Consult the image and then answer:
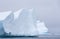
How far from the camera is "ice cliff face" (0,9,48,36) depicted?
41 centimetres

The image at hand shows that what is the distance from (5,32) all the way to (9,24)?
24 millimetres

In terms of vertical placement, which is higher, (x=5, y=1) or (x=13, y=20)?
(x=5, y=1)

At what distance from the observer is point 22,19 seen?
0.44m

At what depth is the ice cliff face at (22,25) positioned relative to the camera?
1.35 feet

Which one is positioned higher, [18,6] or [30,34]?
[18,6]

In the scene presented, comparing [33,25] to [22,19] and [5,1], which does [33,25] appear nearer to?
[22,19]

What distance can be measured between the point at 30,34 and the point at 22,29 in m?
0.03

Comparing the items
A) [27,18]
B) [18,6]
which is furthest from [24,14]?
[18,6]

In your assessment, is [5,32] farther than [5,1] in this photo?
No

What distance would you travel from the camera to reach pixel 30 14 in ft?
1.52

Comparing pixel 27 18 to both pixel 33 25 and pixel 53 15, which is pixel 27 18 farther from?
pixel 53 15

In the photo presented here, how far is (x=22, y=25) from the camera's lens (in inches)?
16.8

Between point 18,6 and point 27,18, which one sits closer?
point 27,18

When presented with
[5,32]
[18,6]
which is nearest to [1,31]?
[5,32]
